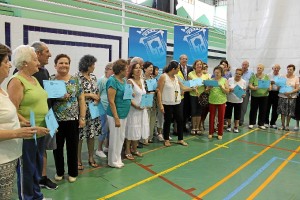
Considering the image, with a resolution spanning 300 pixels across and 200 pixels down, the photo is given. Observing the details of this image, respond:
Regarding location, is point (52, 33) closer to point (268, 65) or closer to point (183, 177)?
point (183, 177)

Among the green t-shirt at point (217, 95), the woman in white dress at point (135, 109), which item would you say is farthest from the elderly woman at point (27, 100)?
the green t-shirt at point (217, 95)

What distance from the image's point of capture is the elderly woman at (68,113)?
2.79 meters

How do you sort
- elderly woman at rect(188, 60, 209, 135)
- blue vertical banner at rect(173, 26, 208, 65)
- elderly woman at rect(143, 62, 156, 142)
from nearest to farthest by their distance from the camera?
elderly woman at rect(143, 62, 156, 142)
elderly woman at rect(188, 60, 209, 135)
blue vertical banner at rect(173, 26, 208, 65)

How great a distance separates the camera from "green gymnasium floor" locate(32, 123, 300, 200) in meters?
2.84

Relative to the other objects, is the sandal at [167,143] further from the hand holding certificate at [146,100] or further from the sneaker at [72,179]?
the sneaker at [72,179]

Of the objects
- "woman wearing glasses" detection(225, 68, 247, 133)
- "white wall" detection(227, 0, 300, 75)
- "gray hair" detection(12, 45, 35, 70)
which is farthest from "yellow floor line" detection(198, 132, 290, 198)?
"white wall" detection(227, 0, 300, 75)

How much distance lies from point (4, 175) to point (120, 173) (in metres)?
1.96

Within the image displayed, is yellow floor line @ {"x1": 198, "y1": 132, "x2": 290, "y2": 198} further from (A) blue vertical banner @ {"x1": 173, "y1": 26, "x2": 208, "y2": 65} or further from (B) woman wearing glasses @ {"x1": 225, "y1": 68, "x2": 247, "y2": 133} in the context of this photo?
(A) blue vertical banner @ {"x1": 173, "y1": 26, "x2": 208, "y2": 65}

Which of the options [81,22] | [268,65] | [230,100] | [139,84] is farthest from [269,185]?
[81,22]

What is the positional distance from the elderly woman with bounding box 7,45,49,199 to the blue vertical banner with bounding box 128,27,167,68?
159 inches

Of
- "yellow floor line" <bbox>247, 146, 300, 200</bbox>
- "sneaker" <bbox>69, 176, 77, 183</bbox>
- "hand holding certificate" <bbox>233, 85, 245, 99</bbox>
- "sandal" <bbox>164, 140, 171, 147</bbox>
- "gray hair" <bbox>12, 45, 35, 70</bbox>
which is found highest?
"gray hair" <bbox>12, 45, 35, 70</bbox>

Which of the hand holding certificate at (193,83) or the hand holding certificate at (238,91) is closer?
the hand holding certificate at (193,83)

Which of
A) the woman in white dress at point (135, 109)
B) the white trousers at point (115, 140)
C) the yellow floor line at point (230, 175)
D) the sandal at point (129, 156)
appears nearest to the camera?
the yellow floor line at point (230, 175)

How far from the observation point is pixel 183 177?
330 cm
